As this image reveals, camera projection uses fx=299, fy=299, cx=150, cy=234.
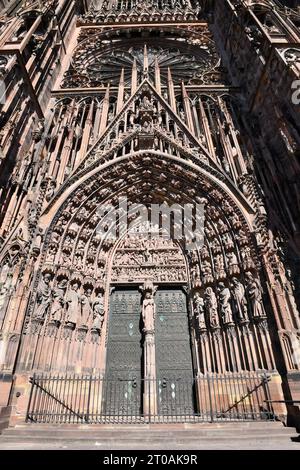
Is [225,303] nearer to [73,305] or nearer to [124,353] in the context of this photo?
[124,353]

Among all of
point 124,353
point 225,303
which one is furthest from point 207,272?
point 124,353

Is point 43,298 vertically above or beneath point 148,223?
beneath

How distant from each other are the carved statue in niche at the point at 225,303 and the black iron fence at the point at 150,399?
47.3 inches

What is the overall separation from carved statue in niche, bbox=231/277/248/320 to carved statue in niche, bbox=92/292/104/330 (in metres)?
3.38

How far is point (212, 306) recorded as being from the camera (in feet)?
24.7

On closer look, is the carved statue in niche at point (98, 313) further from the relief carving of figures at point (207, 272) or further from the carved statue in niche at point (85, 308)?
the relief carving of figures at point (207, 272)

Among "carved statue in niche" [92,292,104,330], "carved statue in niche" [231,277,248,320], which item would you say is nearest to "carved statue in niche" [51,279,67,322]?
"carved statue in niche" [92,292,104,330]

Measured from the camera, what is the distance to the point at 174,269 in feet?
29.3

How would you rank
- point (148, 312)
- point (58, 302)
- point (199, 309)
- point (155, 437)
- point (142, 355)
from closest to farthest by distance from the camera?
point (155, 437) < point (58, 302) < point (142, 355) < point (199, 309) < point (148, 312)

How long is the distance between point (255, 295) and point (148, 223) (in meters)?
4.36

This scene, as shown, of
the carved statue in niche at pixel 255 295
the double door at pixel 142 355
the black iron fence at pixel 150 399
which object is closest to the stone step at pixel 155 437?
the black iron fence at pixel 150 399

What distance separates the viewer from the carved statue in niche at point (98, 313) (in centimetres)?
762
